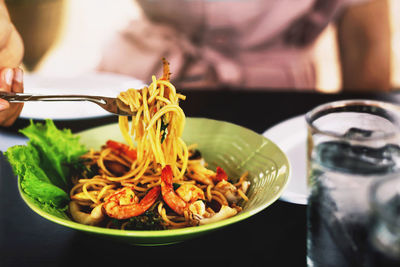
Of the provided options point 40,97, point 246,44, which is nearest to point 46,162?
point 40,97

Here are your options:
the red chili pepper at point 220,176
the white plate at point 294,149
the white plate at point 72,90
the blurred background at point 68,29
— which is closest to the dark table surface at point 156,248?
the white plate at point 294,149

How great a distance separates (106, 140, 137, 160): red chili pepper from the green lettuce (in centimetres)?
11

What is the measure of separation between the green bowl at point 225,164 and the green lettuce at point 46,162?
1.9 inches

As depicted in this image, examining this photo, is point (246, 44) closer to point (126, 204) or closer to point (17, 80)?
point (17, 80)

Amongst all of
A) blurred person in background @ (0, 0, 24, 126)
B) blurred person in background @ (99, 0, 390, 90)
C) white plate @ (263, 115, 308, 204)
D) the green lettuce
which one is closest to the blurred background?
blurred person in background @ (99, 0, 390, 90)

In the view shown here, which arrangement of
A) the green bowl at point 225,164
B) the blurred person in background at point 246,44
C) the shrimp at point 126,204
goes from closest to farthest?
the green bowl at point 225,164 → the shrimp at point 126,204 → the blurred person in background at point 246,44

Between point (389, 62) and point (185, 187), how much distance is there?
9.91 feet

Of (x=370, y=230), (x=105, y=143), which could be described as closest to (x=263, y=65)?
(x=105, y=143)

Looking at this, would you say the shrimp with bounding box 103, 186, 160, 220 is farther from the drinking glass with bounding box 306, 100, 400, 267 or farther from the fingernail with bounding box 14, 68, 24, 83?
the fingernail with bounding box 14, 68, 24, 83

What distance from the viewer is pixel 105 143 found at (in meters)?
1.65

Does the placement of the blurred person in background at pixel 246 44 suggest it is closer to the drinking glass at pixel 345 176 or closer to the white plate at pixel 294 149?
the white plate at pixel 294 149

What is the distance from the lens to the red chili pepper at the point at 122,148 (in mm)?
1537

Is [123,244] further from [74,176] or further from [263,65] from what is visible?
[263,65]

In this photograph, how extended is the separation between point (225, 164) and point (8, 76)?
820 mm
